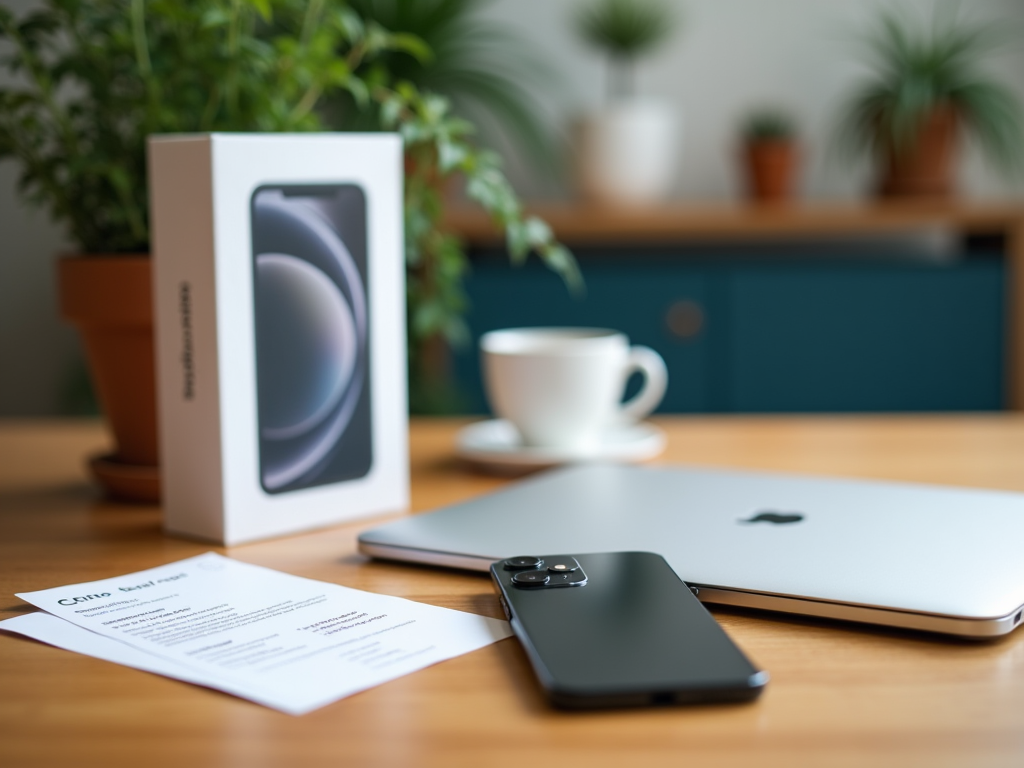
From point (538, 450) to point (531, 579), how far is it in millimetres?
413

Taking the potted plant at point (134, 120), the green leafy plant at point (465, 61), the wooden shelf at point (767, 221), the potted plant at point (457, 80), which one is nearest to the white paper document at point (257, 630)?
the potted plant at point (134, 120)

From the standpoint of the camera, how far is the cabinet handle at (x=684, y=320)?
2.26 metres

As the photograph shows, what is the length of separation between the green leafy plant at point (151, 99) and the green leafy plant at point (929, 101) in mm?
1700

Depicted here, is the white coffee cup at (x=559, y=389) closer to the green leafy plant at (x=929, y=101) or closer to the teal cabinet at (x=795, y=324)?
the teal cabinet at (x=795, y=324)

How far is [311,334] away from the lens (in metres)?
0.78

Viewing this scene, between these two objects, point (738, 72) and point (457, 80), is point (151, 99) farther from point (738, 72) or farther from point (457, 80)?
point (738, 72)

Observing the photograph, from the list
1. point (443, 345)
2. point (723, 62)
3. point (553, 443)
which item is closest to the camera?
point (553, 443)

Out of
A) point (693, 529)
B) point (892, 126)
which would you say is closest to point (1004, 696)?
point (693, 529)

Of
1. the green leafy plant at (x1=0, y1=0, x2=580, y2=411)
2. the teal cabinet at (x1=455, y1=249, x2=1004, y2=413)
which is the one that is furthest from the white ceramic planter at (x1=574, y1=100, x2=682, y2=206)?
the green leafy plant at (x1=0, y1=0, x2=580, y2=411)

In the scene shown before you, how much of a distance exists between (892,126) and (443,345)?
3.41 feet

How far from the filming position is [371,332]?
2.67 feet

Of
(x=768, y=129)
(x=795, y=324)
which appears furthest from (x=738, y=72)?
(x=795, y=324)

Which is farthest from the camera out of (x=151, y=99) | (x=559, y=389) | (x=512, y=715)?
(x=559, y=389)

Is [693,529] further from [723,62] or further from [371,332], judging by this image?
[723,62]
